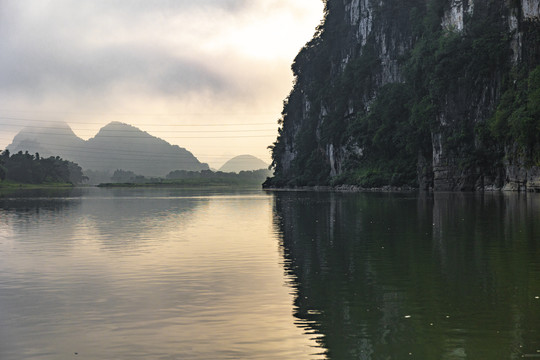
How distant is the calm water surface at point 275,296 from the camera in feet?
40.5

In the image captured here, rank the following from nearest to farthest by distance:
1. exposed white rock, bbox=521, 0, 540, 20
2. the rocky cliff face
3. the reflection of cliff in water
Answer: the reflection of cliff in water < exposed white rock, bbox=521, 0, 540, 20 < the rocky cliff face

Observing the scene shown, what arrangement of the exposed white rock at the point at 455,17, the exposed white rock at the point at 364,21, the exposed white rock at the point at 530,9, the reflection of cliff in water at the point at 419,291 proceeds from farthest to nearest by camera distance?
1. the exposed white rock at the point at 364,21
2. the exposed white rock at the point at 455,17
3. the exposed white rock at the point at 530,9
4. the reflection of cliff in water at the point at 419,291

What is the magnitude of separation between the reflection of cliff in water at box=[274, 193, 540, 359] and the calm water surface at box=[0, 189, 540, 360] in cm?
5

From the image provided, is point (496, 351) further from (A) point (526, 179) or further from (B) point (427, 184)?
(B) point (427, 184)

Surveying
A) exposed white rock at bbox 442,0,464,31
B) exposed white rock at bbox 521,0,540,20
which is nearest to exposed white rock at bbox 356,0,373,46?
exposed white rock at bbox 442,0,464,31

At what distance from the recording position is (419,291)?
17.8m

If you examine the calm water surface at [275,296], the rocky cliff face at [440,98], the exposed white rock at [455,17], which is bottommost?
the calm water surface at [275,296]

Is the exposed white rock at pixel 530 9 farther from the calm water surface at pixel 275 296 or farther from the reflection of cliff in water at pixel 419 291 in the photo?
the calm water surface at pixel 275 296

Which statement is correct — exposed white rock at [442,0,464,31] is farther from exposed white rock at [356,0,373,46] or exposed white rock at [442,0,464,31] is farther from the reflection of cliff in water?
the reflection of cliff in water

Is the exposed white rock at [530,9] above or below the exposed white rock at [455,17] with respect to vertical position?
below

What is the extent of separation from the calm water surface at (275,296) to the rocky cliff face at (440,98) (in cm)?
7222

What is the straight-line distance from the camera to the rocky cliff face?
99.4 meters

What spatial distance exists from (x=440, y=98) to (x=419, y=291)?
110m

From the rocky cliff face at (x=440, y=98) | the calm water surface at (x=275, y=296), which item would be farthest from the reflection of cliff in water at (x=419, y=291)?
the rocky cliff face at (x=440, y=98)
